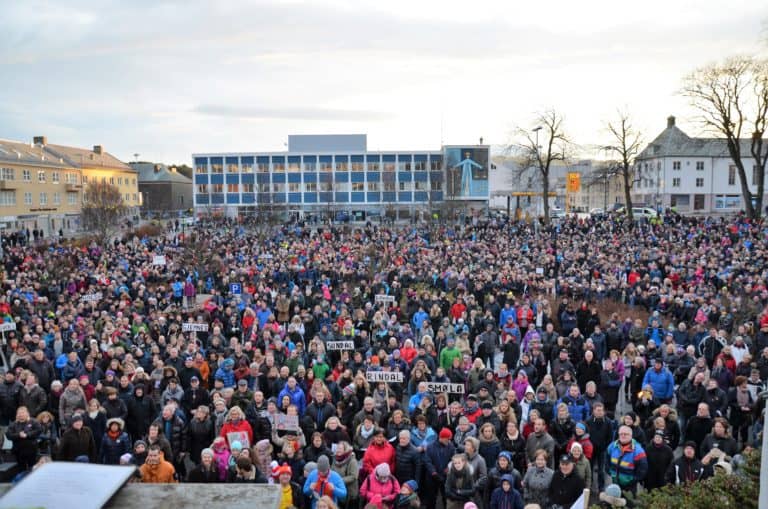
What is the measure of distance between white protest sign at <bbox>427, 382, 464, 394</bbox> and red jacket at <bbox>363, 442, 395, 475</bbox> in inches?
89.4

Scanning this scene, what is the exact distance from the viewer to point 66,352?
12.9 m

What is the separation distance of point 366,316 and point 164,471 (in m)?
8.90

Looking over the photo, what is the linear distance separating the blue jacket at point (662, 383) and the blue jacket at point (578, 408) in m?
1.84

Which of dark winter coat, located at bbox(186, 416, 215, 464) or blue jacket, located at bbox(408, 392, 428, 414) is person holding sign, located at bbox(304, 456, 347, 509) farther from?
blue jacket, located at bbox(408, 392, 428, 414)

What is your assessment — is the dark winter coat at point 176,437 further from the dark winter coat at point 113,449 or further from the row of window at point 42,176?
the row of window at point 42,176

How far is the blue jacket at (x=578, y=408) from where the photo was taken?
9031 millimetres

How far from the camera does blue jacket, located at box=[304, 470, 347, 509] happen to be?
717cm

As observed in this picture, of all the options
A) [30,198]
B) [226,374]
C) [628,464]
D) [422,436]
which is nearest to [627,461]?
[628,464]

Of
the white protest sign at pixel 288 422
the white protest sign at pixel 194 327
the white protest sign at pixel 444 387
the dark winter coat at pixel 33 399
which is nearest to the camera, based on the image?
the white protest sign at pixel 288 422

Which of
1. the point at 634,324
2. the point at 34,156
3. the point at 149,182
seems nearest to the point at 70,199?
the point at 34,156

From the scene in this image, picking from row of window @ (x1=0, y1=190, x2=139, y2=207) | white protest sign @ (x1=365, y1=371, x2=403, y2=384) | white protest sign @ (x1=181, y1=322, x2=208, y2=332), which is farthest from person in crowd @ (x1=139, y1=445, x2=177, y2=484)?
row of window @ (x1=0, y1=190, x2=139, y2=207)

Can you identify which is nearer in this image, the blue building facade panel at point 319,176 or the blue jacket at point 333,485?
the blue jacket at point 333,485

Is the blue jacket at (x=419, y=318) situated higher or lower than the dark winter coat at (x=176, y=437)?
higher

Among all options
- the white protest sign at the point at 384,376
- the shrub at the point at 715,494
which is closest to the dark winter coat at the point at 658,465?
the shrub at the point at 715,494
